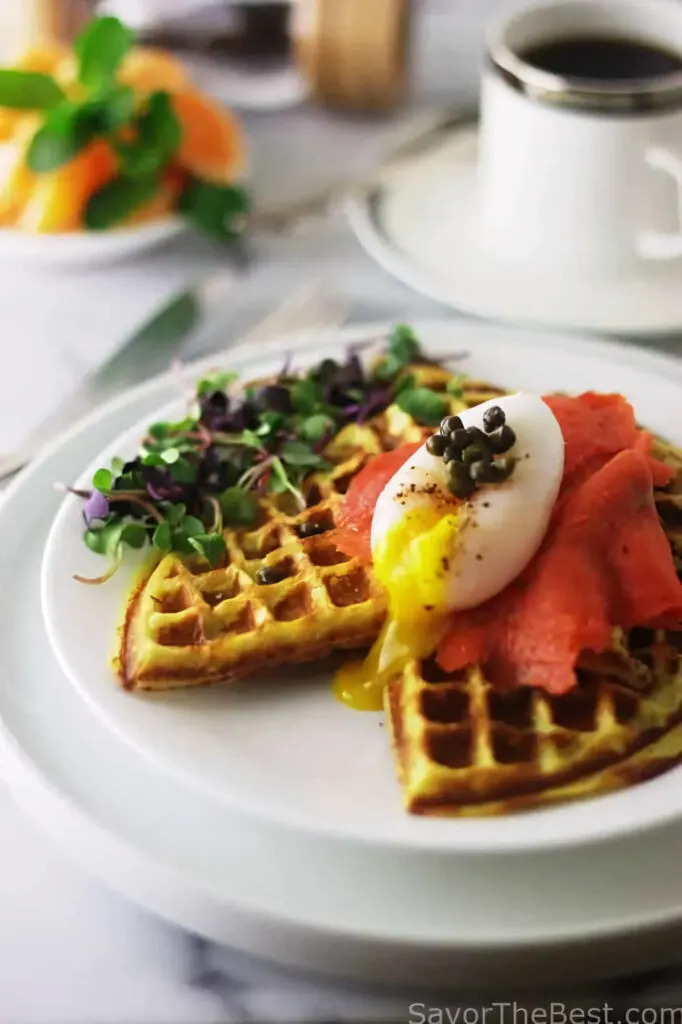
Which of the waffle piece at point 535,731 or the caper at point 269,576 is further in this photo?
the caper at point 269,576

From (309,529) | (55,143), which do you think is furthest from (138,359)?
(309,529)

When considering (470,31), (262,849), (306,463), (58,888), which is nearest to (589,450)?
(306,463)

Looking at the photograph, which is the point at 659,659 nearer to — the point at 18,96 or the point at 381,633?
the point at 381,633

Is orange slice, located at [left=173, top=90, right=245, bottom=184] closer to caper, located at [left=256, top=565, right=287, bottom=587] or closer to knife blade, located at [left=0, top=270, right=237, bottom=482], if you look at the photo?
knife blade, located at [left=0, top=270, right=237, bottom=482]

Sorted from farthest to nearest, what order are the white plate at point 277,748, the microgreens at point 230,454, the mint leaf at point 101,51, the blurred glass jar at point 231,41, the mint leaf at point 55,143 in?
1. the blurred glass jar at point 231,41
2. the mint leaf at point 101,51
3. the mint leaf at point 55,143
4. the microgreens at point 230,454
5. the white plate at point 277,748

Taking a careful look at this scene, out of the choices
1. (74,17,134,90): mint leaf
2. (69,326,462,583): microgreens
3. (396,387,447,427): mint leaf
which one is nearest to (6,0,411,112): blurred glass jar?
(74,17,134,90): mint leaf

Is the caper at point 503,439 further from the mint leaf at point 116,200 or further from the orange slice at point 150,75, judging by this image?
the orange slice at point 150,75

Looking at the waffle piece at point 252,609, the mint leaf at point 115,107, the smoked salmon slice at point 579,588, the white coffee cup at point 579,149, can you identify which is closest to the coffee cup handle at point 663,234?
the white coffee cup at point 579,149
